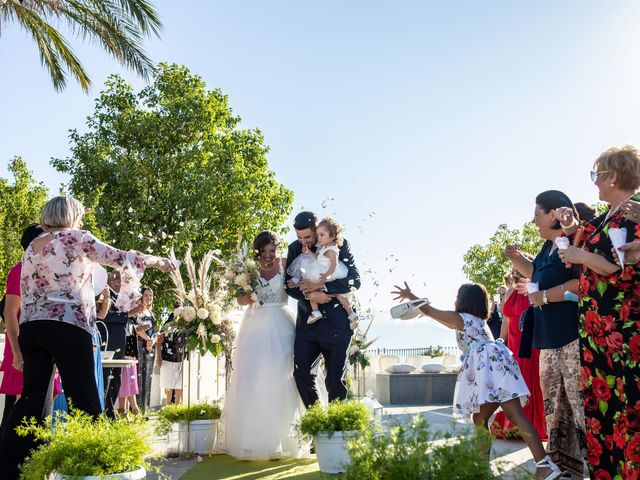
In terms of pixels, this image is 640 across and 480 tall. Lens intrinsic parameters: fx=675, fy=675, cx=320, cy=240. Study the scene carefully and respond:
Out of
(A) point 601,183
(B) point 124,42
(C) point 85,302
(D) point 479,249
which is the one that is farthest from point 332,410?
(D) point 479,249

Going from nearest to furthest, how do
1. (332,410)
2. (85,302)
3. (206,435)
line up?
(85,302), (332,410), (206,435)

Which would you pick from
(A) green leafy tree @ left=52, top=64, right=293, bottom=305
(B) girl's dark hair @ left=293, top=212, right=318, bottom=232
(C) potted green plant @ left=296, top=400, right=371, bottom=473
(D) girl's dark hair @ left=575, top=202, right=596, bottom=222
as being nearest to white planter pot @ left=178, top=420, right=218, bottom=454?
(C) potted green plant @ left=296, top=400, right=371, bottom=473

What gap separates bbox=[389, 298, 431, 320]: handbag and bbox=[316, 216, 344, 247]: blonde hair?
59.7 inches

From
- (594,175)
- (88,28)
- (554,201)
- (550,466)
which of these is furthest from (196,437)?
(88,28)

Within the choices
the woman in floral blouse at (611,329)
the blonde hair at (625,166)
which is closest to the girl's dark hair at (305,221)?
the woman in floral blouse at (611,329)

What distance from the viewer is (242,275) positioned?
635 cm

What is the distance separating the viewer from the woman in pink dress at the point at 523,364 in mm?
6977

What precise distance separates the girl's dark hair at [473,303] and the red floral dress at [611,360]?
1255mm

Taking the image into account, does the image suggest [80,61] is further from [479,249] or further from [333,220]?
[479,249]

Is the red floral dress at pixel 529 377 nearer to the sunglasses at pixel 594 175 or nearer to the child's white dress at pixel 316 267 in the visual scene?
the child's white dress at pixel 316 267

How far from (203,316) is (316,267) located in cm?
117

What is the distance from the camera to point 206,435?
20.2ft

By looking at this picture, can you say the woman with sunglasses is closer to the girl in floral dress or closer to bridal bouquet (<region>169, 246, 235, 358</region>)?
the girl in floral dress

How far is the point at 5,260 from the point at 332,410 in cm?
1282
